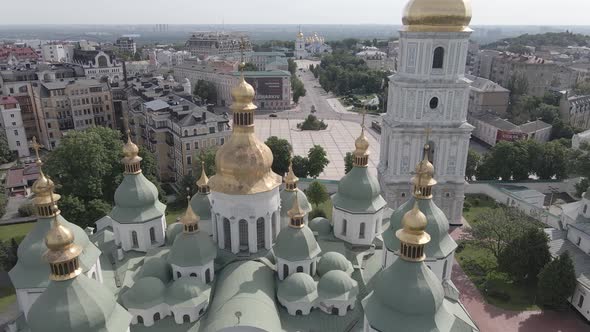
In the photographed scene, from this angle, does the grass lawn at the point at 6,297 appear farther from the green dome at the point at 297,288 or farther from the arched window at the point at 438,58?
the arched window at the point at 438,58

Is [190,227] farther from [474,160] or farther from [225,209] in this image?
[474,160]

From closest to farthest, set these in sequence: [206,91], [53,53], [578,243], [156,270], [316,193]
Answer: [156,270] → [578,243] → [316,193] → [206,91] → [53,53]

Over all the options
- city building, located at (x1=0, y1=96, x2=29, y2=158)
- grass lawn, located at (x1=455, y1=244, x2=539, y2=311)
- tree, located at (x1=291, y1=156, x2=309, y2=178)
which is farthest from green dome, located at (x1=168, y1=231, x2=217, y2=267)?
city building, located at (x1=0, y1=96, x2=29, y2=158)

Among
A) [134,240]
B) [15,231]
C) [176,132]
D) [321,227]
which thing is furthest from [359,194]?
[15,231]

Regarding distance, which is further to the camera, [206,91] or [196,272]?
[206,91]

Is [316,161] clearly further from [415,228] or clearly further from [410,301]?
[410,301]

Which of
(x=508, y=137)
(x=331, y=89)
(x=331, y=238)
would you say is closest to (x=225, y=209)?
(x=331, y=238)

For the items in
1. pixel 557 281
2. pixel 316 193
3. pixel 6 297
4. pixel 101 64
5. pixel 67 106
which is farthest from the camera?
pixel 101 64
